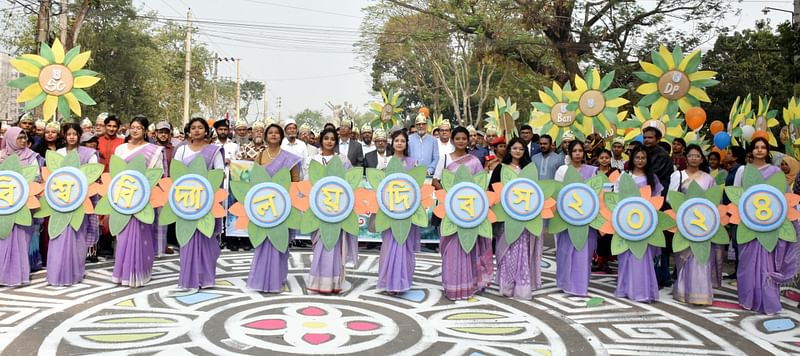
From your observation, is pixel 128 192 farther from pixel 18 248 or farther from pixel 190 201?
pixel 18 248

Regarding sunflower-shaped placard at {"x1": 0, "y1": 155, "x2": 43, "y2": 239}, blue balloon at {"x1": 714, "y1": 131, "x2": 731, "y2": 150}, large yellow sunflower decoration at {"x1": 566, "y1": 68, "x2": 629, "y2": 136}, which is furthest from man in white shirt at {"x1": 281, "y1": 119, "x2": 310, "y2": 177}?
blue balloon at {"x1": 714, "y1": 131, "x2": 731, "y2": 150}

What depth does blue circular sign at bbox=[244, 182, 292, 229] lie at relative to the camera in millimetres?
5094

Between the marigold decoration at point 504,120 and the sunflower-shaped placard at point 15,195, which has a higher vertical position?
the marigold decoration at point 504,120

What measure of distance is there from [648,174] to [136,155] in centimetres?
427

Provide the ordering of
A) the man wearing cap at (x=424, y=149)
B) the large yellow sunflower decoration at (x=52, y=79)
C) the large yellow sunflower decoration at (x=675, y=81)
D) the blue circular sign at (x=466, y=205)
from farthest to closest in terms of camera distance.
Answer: the man wearing cap at (x=424, y=149) → the large yellow sunflower decoration at (x=675, y=81) → the large yellow sunflower decoration at (x=52, y=79) → the blue circular sign at (x=466, y=205)

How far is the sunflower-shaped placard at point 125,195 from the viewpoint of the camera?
520cm

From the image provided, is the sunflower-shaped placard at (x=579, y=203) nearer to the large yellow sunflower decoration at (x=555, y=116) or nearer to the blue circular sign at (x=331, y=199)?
the blue circular sign at (x=331, y=199)

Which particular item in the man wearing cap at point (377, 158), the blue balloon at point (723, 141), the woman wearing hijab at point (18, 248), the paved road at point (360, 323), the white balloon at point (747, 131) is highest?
the white balloon at point (747, 131)

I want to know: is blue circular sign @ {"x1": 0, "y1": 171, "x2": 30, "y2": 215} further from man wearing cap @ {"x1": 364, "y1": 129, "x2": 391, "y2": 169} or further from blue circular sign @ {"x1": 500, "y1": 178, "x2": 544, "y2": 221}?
blue circular sign @ {"x1": 500, "y1": 178, "x2": 544, "y2": 221}

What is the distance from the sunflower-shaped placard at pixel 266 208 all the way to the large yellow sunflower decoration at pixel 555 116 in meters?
4.19

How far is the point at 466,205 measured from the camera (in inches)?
200

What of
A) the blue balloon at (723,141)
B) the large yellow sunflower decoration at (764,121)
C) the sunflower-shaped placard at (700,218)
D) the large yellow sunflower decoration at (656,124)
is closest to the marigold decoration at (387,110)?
the large yellow sunflower decoration at (656,124)

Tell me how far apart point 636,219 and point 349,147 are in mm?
3946

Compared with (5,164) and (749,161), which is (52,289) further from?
(749,161)
